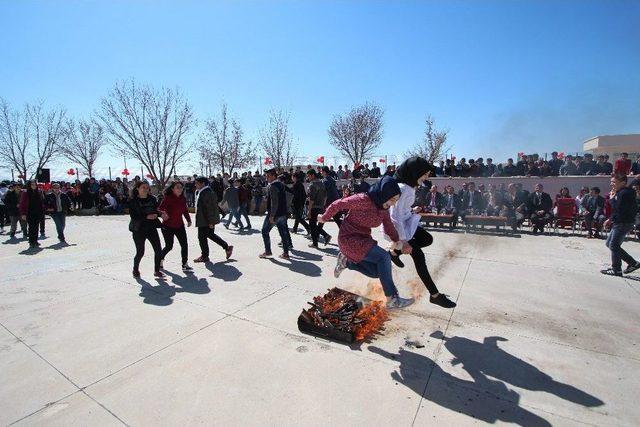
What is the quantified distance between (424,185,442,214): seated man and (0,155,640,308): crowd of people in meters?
0.04

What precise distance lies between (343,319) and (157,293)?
3.02 meters

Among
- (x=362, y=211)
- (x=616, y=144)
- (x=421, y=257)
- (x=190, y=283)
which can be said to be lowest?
(x=190, y=283)

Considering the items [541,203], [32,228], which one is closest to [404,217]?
[541,203]

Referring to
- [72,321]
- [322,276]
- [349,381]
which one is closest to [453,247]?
[322,276]

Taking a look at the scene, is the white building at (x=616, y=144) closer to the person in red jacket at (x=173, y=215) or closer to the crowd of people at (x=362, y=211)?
the crowd of people at (x=362, y=211)

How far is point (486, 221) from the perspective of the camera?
10320 mm

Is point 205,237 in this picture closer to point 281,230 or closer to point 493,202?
point 281,230

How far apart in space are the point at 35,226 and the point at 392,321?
398 inches

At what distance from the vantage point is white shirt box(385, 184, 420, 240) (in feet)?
12.6

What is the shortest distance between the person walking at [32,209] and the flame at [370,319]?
32.0ft

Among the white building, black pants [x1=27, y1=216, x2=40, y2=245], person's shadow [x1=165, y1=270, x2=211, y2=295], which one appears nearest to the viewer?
person's shadow [x1=165, y1=270, x2=211, y2=295]

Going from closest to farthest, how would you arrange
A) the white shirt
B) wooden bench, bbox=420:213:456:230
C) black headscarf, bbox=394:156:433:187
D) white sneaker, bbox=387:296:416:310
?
white sneaker, bbox=387:296:416:310 < black headscarf, bbox=394:156:433:187 < the white shirt < wooden bench, bbox=420:213:456:230

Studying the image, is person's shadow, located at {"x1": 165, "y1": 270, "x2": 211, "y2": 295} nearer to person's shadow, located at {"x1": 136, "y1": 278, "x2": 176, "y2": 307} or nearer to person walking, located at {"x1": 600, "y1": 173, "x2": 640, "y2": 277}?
person's shadow, located at {"x1": 136, "y1": 278, "x2": 176, "y2": 307}

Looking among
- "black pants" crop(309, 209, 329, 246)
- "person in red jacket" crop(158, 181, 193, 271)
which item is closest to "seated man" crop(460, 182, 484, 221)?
"black pants" crop(309, 209, 329, 246)
